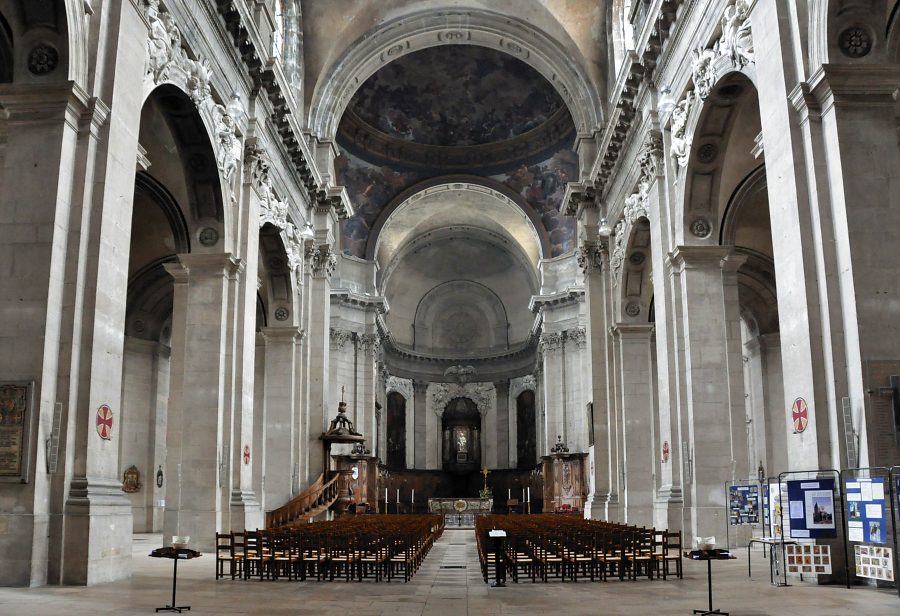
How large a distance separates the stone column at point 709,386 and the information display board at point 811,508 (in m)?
6.70

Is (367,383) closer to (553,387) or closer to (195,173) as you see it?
(553,387)

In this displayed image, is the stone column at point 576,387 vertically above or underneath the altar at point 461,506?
above

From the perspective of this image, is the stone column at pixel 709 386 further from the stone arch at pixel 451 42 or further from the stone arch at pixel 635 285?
the stone arch at pixel 451 42

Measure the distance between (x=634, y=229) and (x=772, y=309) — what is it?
7.10 metres

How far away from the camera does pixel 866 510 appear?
1009 centimetres

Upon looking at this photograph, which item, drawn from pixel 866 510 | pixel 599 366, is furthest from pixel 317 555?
pixel 599 366

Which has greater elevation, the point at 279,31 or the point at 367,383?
the point at 279,31

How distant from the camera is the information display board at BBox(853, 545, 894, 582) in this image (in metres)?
9.80

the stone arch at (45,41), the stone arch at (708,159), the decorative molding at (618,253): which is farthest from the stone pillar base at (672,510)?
the stone arch at (45,41)

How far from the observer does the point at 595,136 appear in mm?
30891

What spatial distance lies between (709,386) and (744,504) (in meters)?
4.02

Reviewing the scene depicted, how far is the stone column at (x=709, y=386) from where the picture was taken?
18.2 metres

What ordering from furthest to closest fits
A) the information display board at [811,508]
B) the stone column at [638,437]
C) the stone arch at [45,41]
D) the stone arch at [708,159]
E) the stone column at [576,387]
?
the stone column at [576,387], the stone column at [638,437], the stone arch at [708,159], the stone arch at [45,41], the information display board at [811,508]

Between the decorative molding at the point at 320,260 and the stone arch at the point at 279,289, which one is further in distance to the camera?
the decorative molding at the point at 320,260
